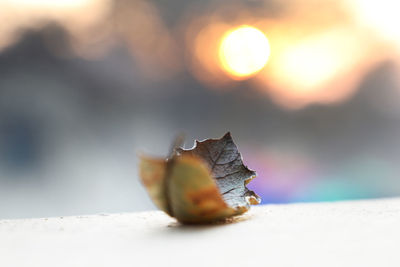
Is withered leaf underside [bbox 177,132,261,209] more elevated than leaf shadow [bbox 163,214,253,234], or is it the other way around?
Result: withered leaf underside [bbox 177,132,261,209]

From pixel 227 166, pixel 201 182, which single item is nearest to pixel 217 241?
pixel 201 182

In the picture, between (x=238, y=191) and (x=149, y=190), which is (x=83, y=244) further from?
(x=238, y=191)

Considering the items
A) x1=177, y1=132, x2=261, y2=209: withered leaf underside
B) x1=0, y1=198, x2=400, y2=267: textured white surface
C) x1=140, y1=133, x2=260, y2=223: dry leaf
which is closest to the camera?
x1=0, y1=198, x2=400, y2=267: textured white surface

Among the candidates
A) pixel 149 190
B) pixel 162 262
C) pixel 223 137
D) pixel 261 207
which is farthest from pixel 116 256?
pixel 261 207

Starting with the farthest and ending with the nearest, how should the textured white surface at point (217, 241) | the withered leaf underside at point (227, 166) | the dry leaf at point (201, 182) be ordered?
the withered leaf underside at point (227, 166)
the dry leaf at point (201, 182)
the textured white surface at point (217, 241)

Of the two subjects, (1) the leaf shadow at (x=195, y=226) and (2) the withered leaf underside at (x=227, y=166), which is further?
(2) the withered leaf underside at (x=227, y=166)

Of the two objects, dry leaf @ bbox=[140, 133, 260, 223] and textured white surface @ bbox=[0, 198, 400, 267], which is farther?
dry leaf @ bbox=[140, 133, 260, 223]

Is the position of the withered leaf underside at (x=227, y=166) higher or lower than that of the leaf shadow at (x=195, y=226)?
higher

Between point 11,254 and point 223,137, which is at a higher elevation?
point 223,137
